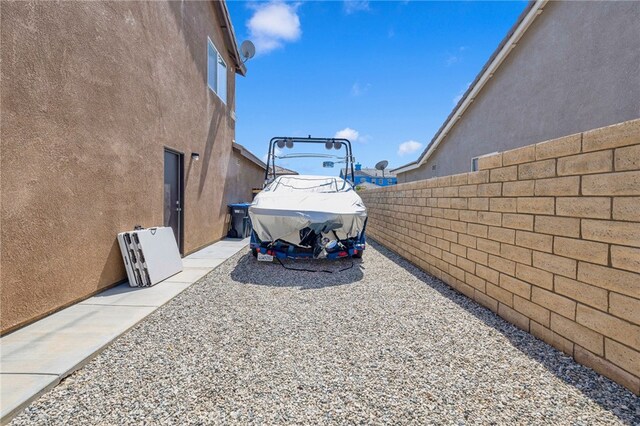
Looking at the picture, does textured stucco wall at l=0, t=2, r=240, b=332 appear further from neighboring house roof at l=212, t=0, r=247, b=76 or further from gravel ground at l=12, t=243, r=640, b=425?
neighboring house roof at l=212, t=0, r=247, b=76

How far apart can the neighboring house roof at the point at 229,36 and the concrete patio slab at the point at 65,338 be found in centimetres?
786

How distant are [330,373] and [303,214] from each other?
10.3ft

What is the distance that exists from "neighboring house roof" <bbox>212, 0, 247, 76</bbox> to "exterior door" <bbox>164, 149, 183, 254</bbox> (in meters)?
4.95

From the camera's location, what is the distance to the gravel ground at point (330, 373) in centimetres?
195

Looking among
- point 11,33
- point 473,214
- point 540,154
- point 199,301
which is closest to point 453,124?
point 473,214

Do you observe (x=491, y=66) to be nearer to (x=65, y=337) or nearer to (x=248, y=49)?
(x=248, y=49)

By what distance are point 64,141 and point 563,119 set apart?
820 cm

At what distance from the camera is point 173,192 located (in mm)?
6500

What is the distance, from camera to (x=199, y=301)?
409cm

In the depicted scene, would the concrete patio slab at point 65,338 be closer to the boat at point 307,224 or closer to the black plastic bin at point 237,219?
the boat at point 307,224

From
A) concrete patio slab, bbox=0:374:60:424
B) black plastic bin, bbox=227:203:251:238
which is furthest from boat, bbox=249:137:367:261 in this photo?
black plastic bin, bbox=227:203:251:238

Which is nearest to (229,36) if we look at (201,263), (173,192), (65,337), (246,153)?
(246,153)

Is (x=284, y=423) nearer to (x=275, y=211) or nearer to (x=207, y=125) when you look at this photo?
(x=275, y=211)

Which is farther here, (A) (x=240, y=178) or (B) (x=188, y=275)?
(A) (x=240, y=178)
